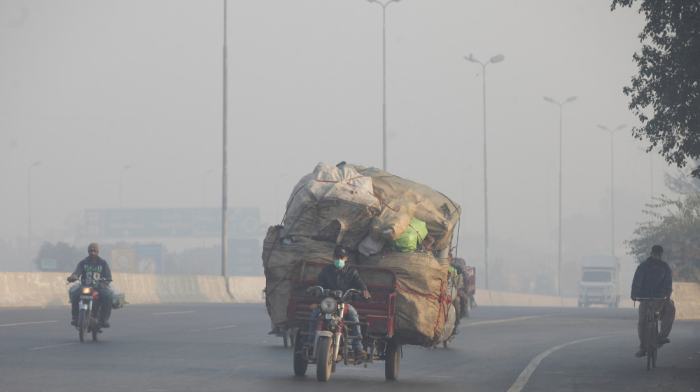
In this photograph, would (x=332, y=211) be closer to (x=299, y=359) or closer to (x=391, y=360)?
(x=299, y=359)

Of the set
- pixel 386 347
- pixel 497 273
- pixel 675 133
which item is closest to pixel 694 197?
pixel 675 133

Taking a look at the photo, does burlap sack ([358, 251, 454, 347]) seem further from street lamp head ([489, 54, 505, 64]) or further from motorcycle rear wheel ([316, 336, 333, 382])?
street lamp head ([489, 54, 505, 64])

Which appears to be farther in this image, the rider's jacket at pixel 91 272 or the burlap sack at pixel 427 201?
the rider's jacket at pixel 91 272

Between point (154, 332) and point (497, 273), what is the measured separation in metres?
136

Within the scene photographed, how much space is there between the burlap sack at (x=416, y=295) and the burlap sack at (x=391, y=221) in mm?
342

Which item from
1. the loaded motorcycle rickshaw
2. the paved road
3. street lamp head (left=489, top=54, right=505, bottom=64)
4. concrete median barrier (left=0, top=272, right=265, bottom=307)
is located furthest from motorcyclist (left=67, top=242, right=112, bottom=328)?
street lamp head (left=489, top=54, right=505, bottom=64)

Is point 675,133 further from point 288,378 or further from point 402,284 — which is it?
point 288,378

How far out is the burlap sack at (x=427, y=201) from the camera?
12953 millimetres

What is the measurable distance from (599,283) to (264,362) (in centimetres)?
5821

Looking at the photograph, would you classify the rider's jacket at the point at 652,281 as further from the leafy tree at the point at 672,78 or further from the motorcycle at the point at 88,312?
the motorcycle at the point at 88,312

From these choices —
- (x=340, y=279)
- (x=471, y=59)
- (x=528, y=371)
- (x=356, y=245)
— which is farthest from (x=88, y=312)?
(x=471, y=59)

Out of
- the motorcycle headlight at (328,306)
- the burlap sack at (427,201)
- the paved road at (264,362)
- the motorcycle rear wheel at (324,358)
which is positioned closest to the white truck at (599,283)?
the paved road at (264,362)

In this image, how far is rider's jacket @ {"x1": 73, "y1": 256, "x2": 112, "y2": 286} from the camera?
17.8m

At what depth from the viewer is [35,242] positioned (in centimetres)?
17925
